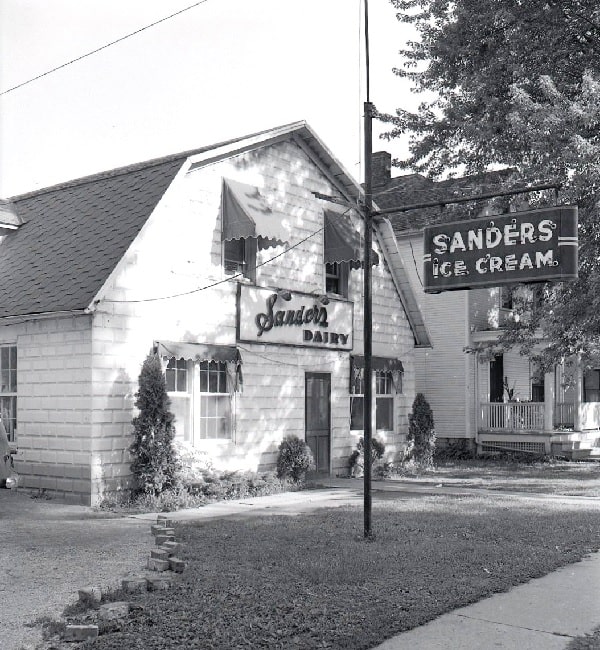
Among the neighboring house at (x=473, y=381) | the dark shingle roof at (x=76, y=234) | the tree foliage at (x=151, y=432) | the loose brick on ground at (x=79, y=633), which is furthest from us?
the neighboring house at (x=473, y=381)

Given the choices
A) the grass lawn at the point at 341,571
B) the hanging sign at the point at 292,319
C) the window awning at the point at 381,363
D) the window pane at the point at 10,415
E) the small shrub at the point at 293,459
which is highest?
the hanging sign at the point at 292,319

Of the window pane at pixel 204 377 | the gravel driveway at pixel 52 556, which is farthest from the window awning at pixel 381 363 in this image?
the gravel driveway at pixel 52 556

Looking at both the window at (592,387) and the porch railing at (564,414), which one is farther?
the window at (592,387)

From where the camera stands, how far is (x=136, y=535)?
10.8m

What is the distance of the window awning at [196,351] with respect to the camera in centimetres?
1433

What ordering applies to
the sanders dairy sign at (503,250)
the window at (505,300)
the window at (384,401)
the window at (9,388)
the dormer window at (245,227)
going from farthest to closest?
the window at (505,300)
the window at (384,401)
the dormer window at (245,227)
the window at (9,388)
the sanders dairy sign at (503,250)

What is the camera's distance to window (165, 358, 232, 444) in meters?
15.0

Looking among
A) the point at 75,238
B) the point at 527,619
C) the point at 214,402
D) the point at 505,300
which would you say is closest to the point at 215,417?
the point at 214,402

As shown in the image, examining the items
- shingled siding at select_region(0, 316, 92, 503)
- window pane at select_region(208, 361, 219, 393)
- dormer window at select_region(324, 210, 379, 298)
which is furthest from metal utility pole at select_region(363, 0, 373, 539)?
dormer window at select_region(324, 210, 379, 298)

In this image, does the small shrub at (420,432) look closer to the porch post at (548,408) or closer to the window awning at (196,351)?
the porch post at (548,408)

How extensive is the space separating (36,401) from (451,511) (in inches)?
283

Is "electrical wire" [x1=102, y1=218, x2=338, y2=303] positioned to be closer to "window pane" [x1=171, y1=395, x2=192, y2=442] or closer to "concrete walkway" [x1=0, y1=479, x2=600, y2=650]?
"window pane" [x1=171, y1=395, x2=192, y2=442]

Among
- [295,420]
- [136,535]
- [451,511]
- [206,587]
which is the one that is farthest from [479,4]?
[206,587]

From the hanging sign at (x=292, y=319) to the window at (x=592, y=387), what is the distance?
15128 mm
